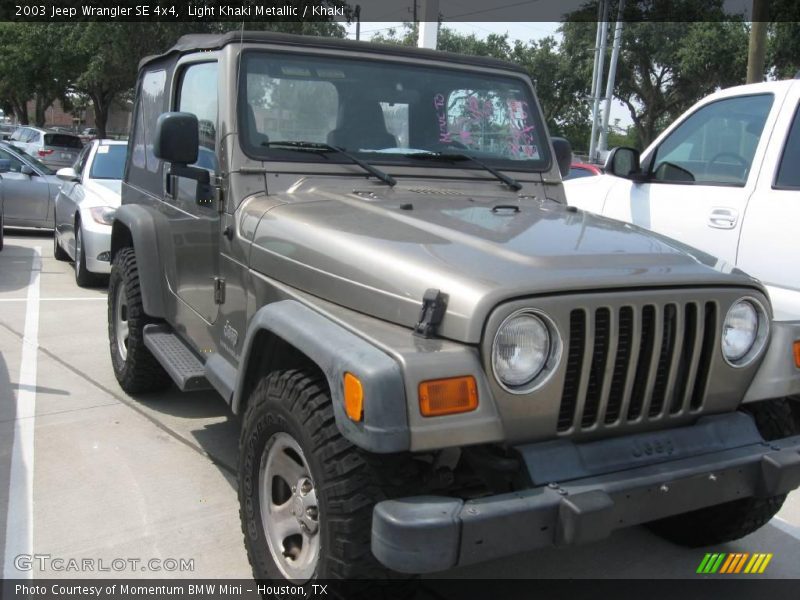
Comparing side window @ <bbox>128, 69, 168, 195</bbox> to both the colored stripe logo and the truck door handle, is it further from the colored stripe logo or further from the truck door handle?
the colored stripe logo

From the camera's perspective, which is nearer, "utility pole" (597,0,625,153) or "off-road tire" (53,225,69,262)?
"off-road tire" (53,225,69,262)

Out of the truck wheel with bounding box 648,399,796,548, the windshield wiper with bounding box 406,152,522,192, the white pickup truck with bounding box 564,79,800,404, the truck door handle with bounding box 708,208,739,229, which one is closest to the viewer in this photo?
the truck wheel with bounding box 648,399,796,548

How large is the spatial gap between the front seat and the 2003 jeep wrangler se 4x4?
0.01 metres

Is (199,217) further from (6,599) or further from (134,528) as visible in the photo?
(6,599)

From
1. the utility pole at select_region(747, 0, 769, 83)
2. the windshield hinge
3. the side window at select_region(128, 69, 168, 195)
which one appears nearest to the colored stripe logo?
the windshield hinge

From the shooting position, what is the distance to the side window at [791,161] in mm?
4312

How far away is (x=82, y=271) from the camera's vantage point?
8602mm

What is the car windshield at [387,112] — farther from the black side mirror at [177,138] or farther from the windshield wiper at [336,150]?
the black side mirror at [177,138]

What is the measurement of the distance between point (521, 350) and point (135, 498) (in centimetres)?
228

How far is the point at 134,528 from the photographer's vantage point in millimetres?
3432

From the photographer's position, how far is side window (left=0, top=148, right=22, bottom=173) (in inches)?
457

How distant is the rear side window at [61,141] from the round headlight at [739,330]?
22.1 meters

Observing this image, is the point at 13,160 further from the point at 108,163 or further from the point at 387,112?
the point at 387,112

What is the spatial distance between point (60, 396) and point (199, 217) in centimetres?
205
